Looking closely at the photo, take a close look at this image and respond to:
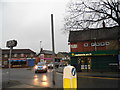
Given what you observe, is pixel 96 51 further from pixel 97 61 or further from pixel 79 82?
pixel 79 82

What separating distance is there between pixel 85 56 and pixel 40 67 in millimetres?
7893

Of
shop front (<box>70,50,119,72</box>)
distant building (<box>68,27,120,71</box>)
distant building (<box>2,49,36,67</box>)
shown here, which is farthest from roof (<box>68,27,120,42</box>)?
distant building (<box>2,49,36,67</box>)

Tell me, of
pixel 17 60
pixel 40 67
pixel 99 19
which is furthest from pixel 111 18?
pixel 17 60

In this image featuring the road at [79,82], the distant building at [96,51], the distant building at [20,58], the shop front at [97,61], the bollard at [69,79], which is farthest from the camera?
the distant building at [20,58]

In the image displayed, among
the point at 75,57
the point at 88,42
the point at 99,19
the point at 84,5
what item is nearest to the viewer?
the point at 99,19

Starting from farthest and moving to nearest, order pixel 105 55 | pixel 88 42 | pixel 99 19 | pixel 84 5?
1. pixel 88 42
2. pixel 105 55
3. pixel 84 5
4. pixel 99 19

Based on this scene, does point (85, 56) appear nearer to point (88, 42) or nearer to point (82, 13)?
point (88, 42)

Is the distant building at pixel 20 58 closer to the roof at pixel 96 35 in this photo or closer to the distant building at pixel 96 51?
the distant building at pixel 96 51

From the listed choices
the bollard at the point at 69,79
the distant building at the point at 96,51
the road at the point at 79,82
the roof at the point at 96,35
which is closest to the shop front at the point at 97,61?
the distant building at the point at 96,51

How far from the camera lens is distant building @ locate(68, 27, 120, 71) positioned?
77.5 feet

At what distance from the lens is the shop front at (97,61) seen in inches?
919

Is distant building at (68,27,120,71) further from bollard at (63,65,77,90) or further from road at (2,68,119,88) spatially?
bollard at (63,65,77,90)

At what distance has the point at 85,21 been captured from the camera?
54.5ft

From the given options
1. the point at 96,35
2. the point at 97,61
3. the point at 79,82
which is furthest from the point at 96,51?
the point at 79,82
